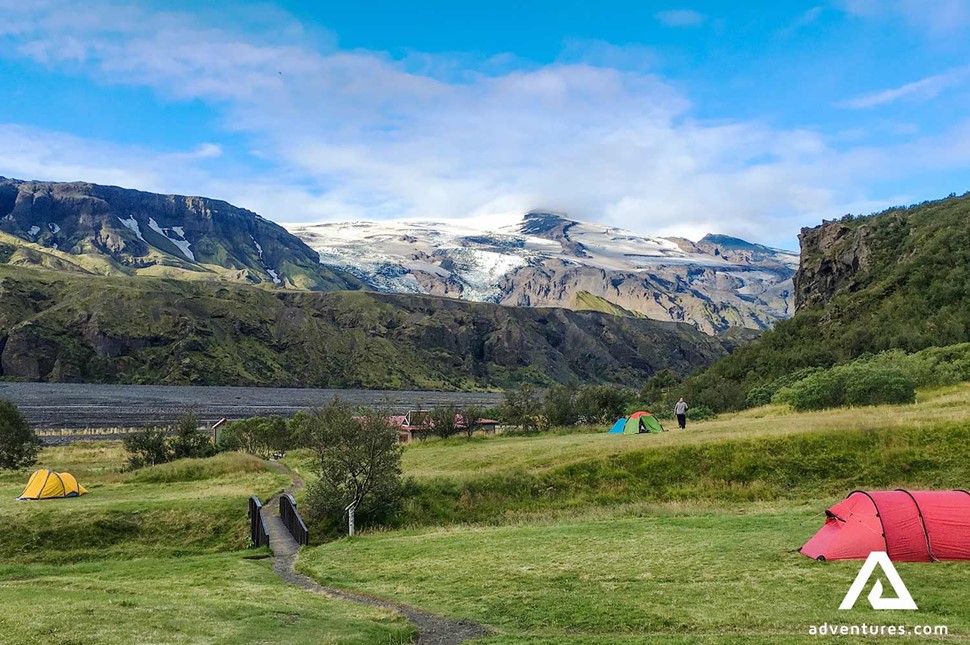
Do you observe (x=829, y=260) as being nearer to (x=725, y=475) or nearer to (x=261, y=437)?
(x=725, y=475)

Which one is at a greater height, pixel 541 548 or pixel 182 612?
pixel 182 612

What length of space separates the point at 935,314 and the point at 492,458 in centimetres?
6336

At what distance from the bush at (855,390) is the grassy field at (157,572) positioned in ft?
143

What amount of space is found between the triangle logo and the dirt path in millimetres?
8741

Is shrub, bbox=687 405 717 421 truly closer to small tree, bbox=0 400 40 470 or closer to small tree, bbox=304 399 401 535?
small tree, bbox=304 399 401 535

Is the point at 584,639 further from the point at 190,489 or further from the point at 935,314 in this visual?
the point at 935,314

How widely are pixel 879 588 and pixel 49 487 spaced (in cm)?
4736

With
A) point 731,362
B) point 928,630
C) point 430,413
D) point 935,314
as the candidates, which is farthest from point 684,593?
point 731,362

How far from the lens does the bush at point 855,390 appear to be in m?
55.3

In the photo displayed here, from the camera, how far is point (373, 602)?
20.7 meters

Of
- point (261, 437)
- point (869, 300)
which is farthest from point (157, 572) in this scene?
point (869, 300)

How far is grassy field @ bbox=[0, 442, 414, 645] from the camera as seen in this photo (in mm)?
15062

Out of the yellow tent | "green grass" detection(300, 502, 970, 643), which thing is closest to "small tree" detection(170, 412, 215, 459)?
the yellow tent

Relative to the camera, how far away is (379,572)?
83.3ft
